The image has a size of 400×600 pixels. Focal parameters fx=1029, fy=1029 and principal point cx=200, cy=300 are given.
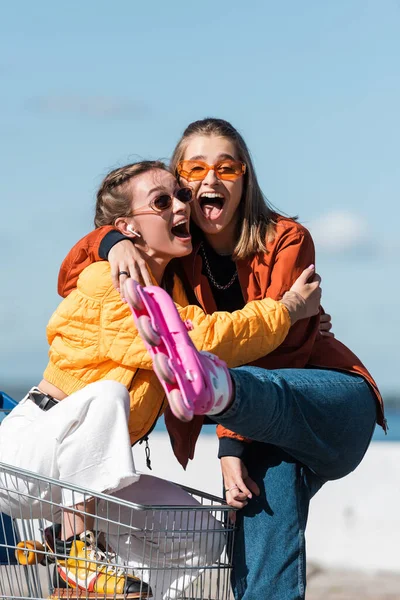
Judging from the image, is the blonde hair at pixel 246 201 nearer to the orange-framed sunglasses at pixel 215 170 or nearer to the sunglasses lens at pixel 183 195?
the orange-framed sunglasses at pixel 215 170

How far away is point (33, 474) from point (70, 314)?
0.65 metres

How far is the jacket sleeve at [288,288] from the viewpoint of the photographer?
387cm

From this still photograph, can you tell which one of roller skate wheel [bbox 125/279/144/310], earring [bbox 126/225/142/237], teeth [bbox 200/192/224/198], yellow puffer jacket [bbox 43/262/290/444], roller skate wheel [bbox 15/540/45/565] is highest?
teeth [bbox 200/192/224/198]

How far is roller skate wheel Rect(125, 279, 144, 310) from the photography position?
276cm

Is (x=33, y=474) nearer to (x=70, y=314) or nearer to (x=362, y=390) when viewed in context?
(x=70, y=314)

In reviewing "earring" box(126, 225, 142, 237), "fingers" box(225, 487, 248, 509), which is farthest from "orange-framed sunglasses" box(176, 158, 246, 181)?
"fingers" box(225, 487, 248, 509)

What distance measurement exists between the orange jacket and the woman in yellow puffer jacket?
8 cm

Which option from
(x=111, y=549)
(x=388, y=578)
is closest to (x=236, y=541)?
(x=111, y=549)

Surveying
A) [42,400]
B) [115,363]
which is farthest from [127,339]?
[42,400]

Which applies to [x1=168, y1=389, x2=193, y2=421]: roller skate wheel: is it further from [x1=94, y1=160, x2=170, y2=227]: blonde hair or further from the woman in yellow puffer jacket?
[x1=94, y1=160, x2=170, y2=227]: blonde hair

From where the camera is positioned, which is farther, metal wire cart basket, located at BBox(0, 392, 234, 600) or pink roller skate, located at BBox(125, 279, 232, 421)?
metal wire cart basket, located at BBox(0, 392, 234, 600)

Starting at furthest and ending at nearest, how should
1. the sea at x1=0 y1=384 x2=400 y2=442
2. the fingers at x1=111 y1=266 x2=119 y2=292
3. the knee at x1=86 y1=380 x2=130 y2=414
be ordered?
the sea at x1=0 y1=384 x2=400 y2=442
the fingers at x1=111 y1=266 x2=119 y2=292
the knee at x1=86 y1=380 x2=130 y2=414

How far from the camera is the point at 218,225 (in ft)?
13.3

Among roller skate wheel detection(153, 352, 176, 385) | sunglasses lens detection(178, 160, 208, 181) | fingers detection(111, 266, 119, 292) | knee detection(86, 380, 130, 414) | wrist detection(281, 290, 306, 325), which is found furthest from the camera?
sunglasses lens detection(178, 160, 208, 181)
